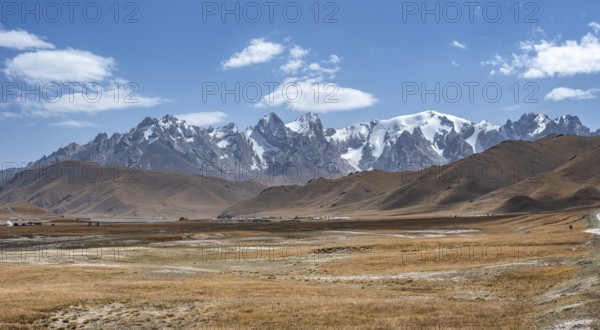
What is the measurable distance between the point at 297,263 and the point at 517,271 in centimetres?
3339

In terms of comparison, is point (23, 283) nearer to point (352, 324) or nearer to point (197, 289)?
point (197, 289)

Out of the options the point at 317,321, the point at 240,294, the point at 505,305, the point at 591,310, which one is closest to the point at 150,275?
the point at 240,294

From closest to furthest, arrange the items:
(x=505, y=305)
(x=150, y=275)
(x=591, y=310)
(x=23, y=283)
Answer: (x=591, y=310)
(x=505, y=305)
(x=23, y=283)
(x=150, y=275)

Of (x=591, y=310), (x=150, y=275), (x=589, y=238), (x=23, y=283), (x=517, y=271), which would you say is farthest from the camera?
(x=589, y=238)

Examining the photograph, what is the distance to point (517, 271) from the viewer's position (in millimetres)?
50219

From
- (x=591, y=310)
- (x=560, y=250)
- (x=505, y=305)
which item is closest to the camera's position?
(x=591, y=310)

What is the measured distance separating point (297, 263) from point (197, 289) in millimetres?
32132

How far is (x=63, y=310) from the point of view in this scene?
38000mm

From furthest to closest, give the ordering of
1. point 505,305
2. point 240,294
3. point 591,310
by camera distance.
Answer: point 240,294, point 505,305, point 591,310

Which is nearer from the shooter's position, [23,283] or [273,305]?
[273,305]

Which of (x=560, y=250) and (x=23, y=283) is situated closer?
(x=23, y=283)

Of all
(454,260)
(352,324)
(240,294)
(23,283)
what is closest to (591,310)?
(352,324)

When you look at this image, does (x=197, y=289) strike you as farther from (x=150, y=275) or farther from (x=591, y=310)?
(x=591, y=310)

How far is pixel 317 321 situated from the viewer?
33.0 meters
